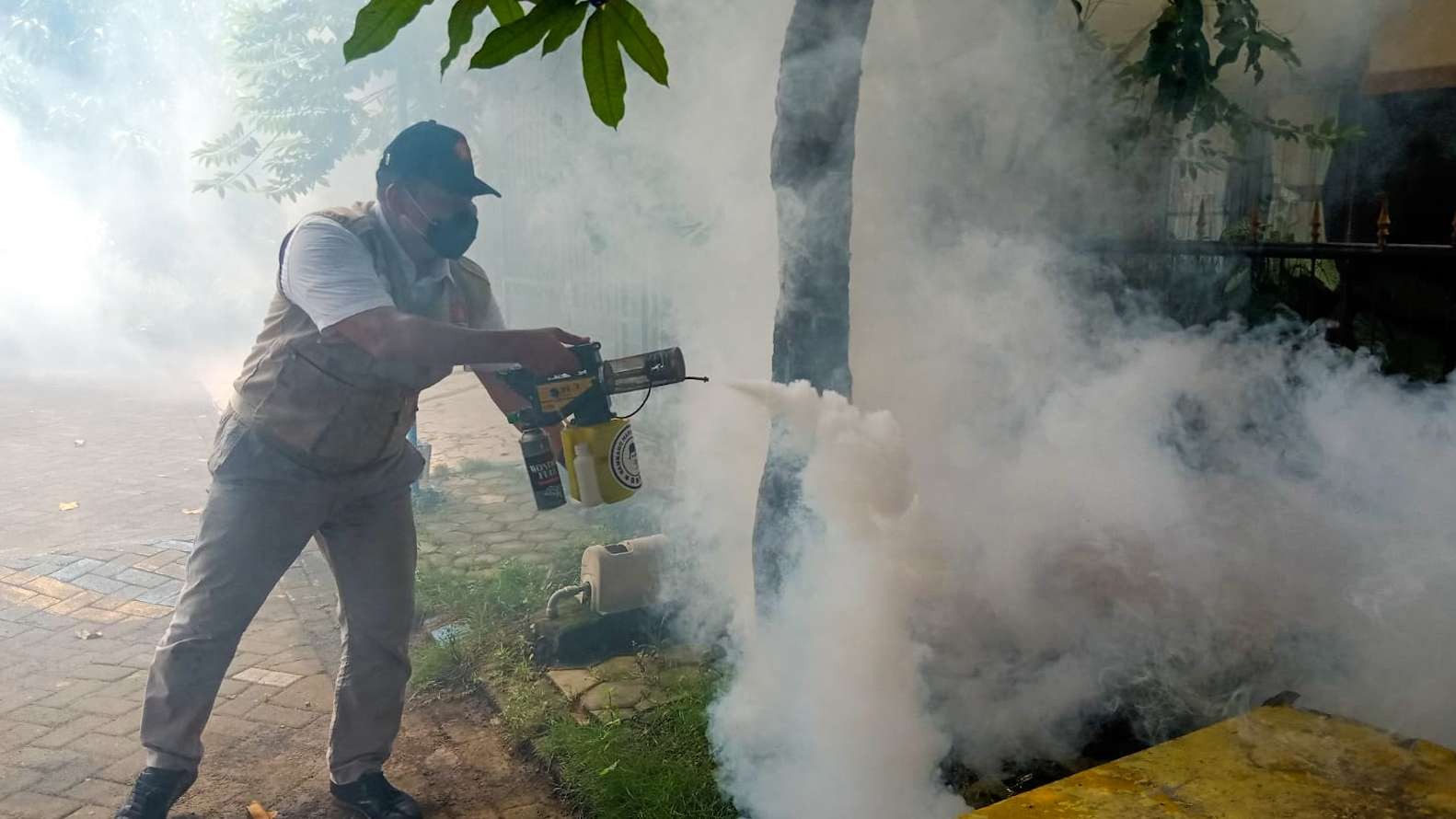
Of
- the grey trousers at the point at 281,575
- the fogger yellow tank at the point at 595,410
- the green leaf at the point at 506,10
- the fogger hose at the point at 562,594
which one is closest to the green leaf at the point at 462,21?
the green leaf at the point at 506,10

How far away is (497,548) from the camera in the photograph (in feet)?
18.1

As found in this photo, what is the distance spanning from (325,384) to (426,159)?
0.71 m

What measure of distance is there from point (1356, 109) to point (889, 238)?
290cm

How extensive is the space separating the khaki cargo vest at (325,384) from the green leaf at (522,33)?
151 centimetres

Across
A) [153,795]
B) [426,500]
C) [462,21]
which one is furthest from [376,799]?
[426,500]

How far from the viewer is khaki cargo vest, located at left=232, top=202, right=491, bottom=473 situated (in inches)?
117

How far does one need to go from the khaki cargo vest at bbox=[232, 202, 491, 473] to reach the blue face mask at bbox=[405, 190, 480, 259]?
0.40 feet

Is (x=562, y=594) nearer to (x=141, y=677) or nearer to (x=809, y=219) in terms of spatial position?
(x=141, y=677)

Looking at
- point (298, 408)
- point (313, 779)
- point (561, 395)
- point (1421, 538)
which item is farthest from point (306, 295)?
point (1421, 538)

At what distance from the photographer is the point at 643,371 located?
10.1ft

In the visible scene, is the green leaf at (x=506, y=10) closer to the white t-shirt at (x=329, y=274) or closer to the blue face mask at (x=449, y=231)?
the white t-shirt at (x=329, y=274)

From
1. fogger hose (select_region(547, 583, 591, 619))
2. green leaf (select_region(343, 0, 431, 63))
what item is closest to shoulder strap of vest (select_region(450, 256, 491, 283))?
fogger hose (select_region(547, 583, 591, 619))

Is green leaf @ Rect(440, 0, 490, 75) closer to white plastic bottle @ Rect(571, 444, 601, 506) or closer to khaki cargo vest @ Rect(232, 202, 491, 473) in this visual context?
khaki cargo vest @ Rect(232, 202, 491, 473)

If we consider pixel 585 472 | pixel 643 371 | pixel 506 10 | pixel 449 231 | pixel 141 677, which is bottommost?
pixel 141 677
